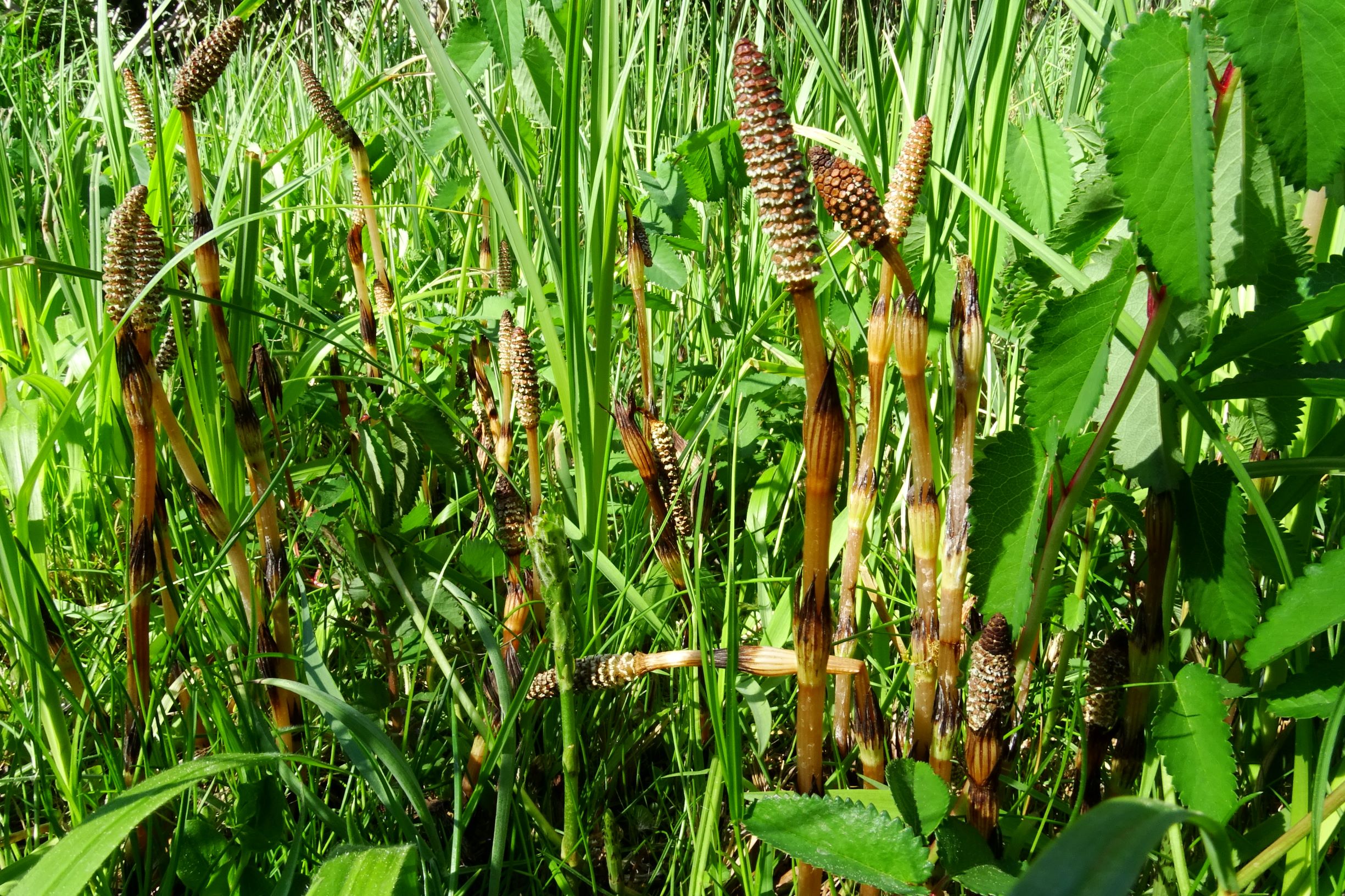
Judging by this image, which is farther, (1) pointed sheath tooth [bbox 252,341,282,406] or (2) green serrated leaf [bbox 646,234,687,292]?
(2) green serrated leaf [bbox 646,234,687,292]

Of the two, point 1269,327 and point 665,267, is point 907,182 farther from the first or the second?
point 665,267

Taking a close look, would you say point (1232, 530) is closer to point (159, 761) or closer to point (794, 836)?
point (794, 836)

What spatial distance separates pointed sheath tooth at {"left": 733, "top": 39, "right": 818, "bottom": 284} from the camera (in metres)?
0.59

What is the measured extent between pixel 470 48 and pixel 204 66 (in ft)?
1.88

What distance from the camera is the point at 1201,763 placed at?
2.37 ft

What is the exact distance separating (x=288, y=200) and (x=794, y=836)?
2239 millimetres

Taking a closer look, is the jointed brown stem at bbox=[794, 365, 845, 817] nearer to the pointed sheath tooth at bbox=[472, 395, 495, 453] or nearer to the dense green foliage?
the dense green foliage

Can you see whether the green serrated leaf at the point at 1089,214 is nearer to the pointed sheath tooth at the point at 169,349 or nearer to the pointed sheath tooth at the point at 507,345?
the pointed sheath tooth at the point at 507,345

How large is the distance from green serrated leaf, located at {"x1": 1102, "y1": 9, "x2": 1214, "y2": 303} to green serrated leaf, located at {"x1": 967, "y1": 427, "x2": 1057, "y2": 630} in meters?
0.18

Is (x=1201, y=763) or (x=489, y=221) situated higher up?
(x=489, y=221)

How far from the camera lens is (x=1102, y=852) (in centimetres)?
38

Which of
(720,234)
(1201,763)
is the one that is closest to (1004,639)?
(1201,763)

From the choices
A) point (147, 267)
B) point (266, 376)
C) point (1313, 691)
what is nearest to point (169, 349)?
point (266, 376)

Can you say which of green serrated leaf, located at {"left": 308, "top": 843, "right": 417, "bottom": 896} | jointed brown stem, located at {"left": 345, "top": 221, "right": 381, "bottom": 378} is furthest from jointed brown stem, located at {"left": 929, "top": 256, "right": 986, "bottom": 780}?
jointed brown stem, located at {"left": 345, "top": 221, "right": 381, "bottom": 378}
